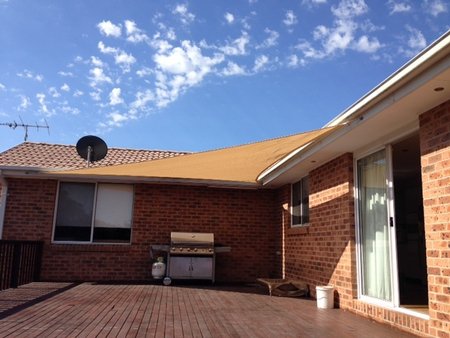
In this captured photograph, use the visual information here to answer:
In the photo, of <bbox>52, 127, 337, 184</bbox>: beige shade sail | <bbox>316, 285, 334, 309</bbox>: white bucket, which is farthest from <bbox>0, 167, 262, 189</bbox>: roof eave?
<bbox>316, 285, 334, 309</bbox>: white bucket

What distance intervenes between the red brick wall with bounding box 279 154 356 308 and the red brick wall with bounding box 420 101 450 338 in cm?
200

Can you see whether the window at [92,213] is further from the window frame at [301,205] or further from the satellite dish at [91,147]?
the window frame at [301,205]

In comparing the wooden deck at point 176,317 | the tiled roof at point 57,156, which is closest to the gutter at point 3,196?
the tiled roof at point 57,156

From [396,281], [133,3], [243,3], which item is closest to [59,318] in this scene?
[396,281]

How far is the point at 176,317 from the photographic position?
570 centimetres

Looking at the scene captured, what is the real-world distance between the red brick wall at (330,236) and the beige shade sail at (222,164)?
0.91m

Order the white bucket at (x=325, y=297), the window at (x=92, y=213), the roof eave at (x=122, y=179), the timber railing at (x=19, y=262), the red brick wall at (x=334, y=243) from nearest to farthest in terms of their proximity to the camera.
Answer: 1. the red brick wall at (x=334, y=243)
2. the white bucket at (x=325, y=297)
3. the timber railing at (x=19, y=262)
4. the roof eave at (x=122, y=179)
5. the window at (x=92, y=213)

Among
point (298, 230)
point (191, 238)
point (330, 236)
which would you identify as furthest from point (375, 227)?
point (191, 238)

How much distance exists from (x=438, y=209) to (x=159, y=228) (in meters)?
7.19

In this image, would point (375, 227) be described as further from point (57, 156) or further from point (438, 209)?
point (57, 156)

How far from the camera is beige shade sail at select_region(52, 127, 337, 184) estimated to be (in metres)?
6.51

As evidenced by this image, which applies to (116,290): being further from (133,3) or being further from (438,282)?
(438,282)

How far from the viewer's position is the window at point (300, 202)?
8.97 meters

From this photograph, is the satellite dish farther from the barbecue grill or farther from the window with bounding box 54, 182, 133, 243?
the barbecue grill
